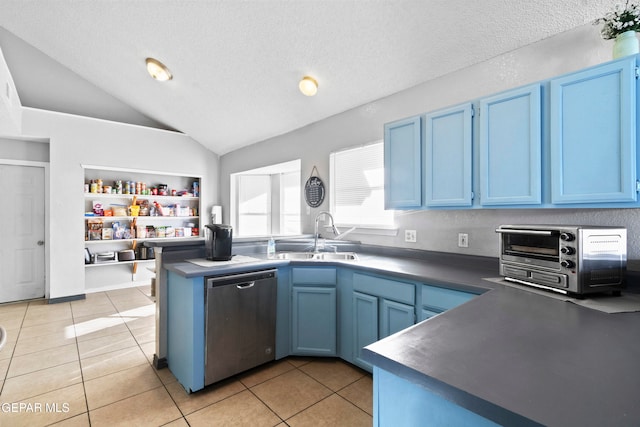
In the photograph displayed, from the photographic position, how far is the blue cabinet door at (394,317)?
2047mm

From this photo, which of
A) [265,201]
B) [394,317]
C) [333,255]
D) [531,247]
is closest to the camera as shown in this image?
[531,247]

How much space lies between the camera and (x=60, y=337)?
315 cm

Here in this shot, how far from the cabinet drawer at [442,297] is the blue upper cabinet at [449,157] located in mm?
645

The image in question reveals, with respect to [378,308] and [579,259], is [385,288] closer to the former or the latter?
[378,308]

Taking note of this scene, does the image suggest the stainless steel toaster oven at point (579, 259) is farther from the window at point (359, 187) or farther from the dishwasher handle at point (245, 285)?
the dishwasher handle at point (245, 285)

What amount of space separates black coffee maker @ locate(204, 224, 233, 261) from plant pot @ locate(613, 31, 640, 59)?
269 centimetres

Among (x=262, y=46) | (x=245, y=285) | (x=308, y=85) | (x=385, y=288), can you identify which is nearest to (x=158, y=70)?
(x=262, y=46)

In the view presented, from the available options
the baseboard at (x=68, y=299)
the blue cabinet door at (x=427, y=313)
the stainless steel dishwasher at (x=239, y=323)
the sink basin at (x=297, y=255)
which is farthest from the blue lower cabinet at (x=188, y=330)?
the baseboard at (x=68, y=299)

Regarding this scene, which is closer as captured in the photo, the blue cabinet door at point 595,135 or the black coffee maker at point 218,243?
the blue cabinet door at point 595,135

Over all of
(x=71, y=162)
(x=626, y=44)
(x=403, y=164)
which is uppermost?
(x=626, y=44)

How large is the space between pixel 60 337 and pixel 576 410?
4.18 metres

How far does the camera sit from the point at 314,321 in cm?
260

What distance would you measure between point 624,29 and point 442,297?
172cm

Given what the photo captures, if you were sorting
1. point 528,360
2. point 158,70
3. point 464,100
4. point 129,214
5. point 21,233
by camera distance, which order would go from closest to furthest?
point 528,360, point 464,100, point 158,70, point 21,233, point 129,214
